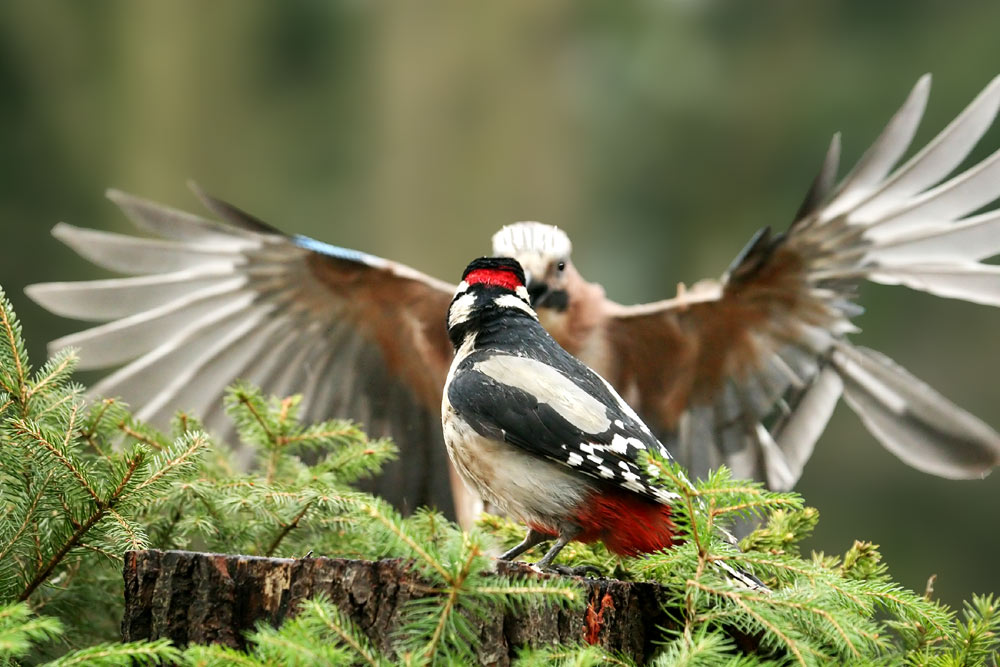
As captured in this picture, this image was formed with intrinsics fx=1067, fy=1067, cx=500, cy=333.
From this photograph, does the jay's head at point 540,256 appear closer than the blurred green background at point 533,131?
Yes

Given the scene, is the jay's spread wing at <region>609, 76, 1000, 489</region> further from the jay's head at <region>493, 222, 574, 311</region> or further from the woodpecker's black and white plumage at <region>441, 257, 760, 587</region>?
the woodpecker's black and white plumage at <region>441, 257, 760, 587</region>

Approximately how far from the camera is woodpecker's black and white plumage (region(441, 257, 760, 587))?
133cm

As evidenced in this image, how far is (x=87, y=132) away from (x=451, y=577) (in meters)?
5.54

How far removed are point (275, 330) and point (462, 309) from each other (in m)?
1.13

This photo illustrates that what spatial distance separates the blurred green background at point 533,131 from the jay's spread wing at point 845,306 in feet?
10.1

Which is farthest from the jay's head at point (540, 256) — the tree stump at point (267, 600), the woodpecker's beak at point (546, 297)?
the tree stump at point (267, 600)

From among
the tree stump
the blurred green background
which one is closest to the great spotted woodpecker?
the tree stump

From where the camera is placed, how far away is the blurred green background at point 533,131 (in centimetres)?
564

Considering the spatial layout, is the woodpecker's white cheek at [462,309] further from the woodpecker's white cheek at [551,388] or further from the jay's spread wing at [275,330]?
the jay's spread wing at [275,330]

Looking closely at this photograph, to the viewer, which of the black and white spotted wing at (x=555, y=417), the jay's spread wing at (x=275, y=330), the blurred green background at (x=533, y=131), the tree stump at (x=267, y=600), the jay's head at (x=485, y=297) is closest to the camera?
the tree stump at (x=267, y=600)

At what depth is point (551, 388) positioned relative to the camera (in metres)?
1.37

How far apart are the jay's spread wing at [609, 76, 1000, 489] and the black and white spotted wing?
0.94m

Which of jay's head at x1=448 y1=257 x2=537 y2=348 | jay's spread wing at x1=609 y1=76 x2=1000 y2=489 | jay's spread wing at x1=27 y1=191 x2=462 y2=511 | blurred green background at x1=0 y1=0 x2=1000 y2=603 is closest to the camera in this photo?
jay's head at x1=448 y1=257 x2=537 y2=348

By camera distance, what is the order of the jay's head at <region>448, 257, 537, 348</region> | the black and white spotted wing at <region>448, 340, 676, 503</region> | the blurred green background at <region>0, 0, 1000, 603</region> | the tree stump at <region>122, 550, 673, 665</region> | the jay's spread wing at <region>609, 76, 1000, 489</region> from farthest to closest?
the blurred green background at <region>0, 0, 1000, 603</region>, the jay's spread wing at <region>609, 76, 1000, 489</region>, the jay's head at <region>448, 257, 537, 348</region>, the black and white spotted wing at <region>448, 340, 676, 503</region>, the tree stump at <region>122, 550, 673, 665</region>
